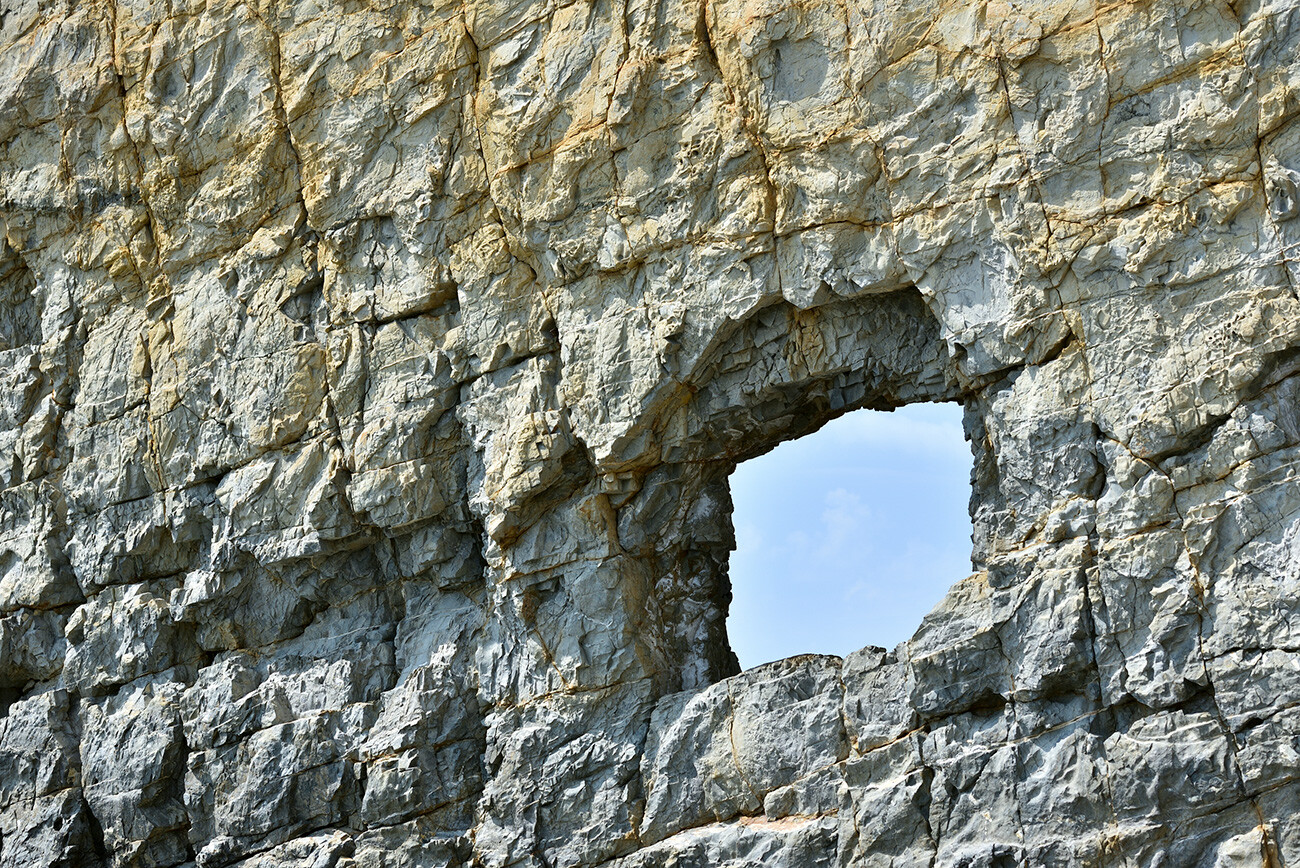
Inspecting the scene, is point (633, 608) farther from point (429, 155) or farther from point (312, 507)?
point (429, 155)

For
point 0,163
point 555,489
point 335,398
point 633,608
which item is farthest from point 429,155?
point 0,163

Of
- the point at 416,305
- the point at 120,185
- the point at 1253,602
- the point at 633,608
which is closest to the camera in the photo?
the point at 1253,602

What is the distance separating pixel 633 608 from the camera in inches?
429

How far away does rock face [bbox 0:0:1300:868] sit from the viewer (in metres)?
8.80

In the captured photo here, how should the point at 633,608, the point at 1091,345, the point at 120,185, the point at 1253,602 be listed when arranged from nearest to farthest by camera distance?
1. the point at 1253,602
2. the point at 1091,345
3. the point at 633,608
4. the point at 120,185

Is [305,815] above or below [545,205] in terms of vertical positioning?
below

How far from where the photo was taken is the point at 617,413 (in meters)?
10.7

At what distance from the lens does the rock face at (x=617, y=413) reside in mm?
8797

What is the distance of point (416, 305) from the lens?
1161 cm

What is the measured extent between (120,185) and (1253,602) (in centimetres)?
1026

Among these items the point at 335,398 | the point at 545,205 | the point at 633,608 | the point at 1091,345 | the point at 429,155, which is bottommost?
the point at 633,608

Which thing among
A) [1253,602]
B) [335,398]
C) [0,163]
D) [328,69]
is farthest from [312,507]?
[1253,602]

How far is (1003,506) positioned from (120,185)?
337 inches

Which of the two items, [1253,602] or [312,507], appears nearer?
[1253,602]
